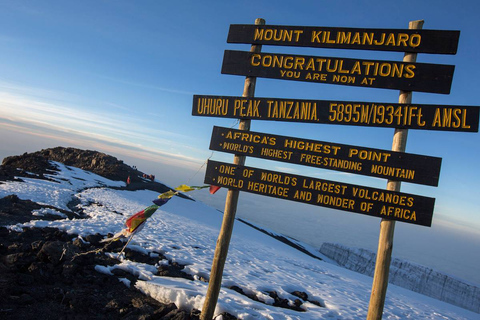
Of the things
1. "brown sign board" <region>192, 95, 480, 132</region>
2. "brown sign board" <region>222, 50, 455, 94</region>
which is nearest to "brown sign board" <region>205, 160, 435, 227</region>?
"brown sign board" <region>192, 95, 480, 132</region>

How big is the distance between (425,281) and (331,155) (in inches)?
1399

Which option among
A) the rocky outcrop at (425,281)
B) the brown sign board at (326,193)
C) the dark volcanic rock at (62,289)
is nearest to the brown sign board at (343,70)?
the brown sign board at (326,193)

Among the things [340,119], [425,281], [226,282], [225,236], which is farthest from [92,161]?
[425,281]

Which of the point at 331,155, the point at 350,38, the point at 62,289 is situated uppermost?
the point at 350,38

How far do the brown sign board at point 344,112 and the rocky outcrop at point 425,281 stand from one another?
31822 millimetres

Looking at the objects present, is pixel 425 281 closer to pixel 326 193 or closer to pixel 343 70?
pixel 326 193

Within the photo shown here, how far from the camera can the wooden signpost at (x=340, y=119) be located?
4.84 metres

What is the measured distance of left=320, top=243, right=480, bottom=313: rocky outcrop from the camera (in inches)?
1094

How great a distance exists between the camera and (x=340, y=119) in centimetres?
528

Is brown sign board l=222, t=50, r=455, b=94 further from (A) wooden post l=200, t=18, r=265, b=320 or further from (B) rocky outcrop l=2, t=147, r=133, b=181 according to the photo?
(B) rocky outcrop l=2, t=147, r=133, b=181

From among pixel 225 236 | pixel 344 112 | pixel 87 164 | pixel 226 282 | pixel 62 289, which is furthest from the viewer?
pixel 87 164

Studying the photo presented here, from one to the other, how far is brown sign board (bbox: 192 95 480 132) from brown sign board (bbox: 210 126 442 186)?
405 millimetres

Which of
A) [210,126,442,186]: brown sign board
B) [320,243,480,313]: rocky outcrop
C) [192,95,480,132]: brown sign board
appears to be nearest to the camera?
[192,95,480,132]: brown sign board

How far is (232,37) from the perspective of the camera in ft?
20.6
